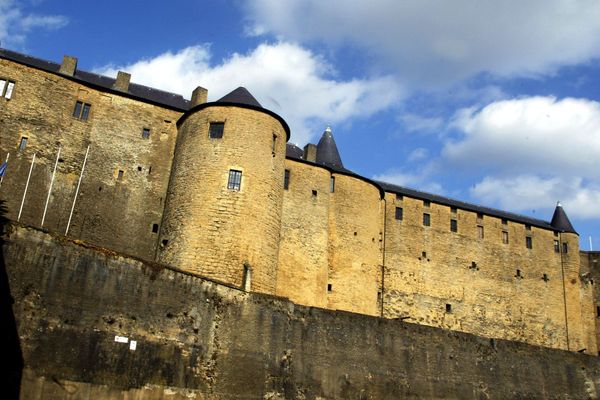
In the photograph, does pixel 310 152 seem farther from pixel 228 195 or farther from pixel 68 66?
pixel 68 66

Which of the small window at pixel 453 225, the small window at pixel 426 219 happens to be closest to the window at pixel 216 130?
the small window at pixel 426 219

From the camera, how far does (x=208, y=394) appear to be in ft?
60.0

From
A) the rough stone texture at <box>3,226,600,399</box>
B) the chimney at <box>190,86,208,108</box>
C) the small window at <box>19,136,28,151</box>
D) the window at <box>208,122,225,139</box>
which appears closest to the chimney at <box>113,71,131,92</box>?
the chimney at <box>190,86,208,108</box>

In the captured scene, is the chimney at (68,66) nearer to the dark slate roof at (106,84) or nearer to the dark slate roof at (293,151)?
the dark slate roof at (106,84)

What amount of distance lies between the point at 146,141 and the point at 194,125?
318 cm

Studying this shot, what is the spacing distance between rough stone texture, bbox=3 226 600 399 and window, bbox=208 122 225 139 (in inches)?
300

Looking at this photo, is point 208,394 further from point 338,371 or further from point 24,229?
point 24,229

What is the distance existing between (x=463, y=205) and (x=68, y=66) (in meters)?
24.1

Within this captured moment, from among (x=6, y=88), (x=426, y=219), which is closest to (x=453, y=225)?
(x=426, y=219)

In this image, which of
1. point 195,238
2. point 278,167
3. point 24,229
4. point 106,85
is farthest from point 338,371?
point 106,85

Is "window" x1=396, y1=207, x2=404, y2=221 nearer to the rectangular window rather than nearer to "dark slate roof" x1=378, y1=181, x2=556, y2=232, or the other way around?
"dark slate roof" x1=378, y1=181, x2=556, y2=232

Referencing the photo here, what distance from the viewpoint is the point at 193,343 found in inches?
738

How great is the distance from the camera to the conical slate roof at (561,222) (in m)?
40.2

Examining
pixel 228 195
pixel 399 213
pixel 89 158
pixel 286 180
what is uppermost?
pixel 399 213
